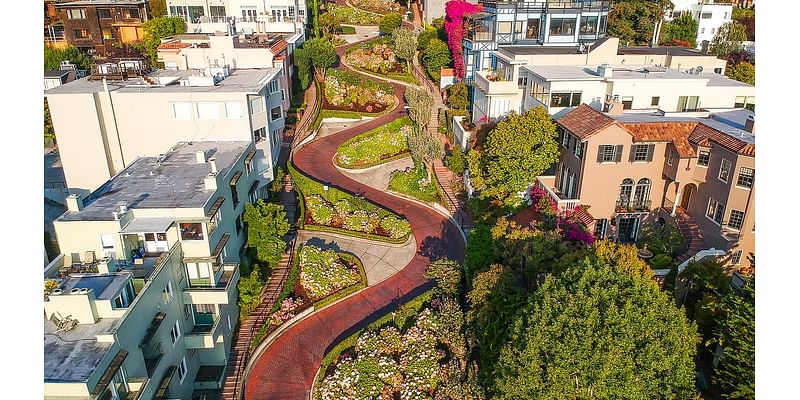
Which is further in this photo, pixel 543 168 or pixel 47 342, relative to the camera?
pixel 543 168

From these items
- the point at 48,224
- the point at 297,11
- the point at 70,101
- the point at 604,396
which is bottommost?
the point at 48,224

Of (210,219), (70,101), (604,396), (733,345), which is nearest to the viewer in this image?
(604,396)

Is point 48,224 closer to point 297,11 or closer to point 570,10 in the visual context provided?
point 297,11

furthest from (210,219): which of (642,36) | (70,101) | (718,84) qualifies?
(642,36)

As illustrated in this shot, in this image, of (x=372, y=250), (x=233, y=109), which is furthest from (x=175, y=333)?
(x=233, y=109)

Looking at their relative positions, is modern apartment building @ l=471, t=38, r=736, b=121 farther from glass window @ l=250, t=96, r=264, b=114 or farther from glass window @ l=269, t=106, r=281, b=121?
glass window @ l=250, t=96, r=264, b=114

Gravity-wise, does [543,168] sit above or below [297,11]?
below

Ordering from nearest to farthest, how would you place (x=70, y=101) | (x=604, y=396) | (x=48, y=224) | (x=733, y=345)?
(x=604, y=396), (x=733, y=345), (x=70, y=101), (x=48, y=224)

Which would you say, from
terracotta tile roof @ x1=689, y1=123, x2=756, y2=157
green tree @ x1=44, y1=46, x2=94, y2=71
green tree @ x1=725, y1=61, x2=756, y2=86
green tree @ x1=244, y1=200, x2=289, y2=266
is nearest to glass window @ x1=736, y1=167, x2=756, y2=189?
terracotta tile roof @ x1=689, y1=123, x2=756, y2=157
